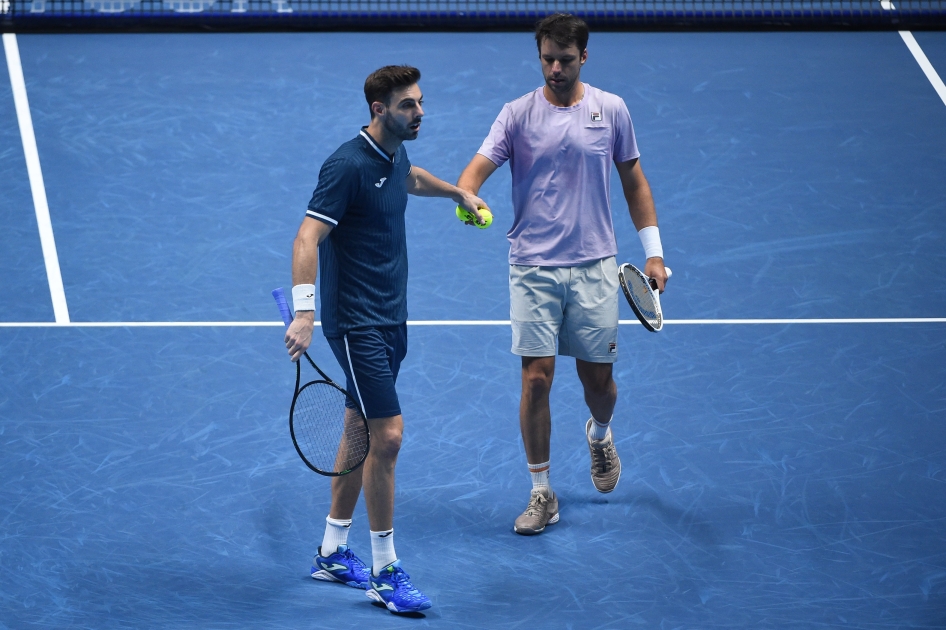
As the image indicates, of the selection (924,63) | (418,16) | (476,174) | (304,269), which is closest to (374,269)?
(304,269)

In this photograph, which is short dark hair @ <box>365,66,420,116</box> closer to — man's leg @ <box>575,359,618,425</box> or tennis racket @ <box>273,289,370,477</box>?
tennis racket @ <box>273,289,370,477</box>

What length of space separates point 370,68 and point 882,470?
18.0 feet

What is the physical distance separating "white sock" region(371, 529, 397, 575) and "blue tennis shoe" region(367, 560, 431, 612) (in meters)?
0.02

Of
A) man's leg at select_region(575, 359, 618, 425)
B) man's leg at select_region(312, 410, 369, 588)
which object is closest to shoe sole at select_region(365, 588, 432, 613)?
man's leg at select_region(312, 410, 369, 588)

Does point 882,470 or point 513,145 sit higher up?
point 513,145

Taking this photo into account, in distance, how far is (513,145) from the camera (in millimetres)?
4859

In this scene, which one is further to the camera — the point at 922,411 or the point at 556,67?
the point at 922,411

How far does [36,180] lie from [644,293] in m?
4.75

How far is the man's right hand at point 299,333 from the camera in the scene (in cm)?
386

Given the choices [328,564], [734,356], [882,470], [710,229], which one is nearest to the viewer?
[328,564]

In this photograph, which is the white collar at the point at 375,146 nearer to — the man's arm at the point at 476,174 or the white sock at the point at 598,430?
the man's arm at the point at 476,174

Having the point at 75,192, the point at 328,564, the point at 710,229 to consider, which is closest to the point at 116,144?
the point at 75,192

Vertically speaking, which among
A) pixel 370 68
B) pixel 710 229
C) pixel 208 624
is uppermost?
pixel 370 68

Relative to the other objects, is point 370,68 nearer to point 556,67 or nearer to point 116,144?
point 116,144
